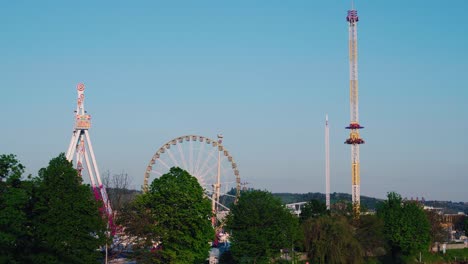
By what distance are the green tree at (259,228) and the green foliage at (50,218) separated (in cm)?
1485

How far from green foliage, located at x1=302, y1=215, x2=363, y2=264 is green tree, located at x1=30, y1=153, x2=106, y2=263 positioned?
23384mm

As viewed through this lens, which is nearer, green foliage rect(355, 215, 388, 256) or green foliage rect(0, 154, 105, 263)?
green foliage rect(0, 154, 105, 263)

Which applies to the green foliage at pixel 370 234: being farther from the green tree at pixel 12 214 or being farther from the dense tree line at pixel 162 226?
the green tree at pixel 12 214

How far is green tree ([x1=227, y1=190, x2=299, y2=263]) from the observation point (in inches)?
2173

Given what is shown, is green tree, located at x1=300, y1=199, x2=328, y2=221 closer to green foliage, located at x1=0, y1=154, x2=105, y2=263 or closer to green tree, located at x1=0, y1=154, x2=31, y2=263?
green foliage, located at x1=0, y1=154, x2=105, y2=263

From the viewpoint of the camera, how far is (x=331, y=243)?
60281mm

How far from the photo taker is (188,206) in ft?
164

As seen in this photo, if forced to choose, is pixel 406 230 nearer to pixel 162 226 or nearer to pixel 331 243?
pixel 331 243

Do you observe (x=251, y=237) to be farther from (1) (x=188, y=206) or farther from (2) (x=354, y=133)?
(2) (x=354, y=133)

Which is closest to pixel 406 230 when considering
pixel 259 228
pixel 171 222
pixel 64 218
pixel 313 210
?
pixel 313 210

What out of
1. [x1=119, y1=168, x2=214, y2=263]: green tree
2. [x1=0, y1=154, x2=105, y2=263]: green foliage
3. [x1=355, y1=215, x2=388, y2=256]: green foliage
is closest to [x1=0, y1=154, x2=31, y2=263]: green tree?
[x1=0, y1=154, x2=105, y2=263]: green foliage

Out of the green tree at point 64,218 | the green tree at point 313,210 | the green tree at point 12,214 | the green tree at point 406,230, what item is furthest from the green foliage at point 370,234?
the green tree at point 12,214

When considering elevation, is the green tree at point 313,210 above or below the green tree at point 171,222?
above

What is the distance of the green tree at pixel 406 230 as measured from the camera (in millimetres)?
73375
